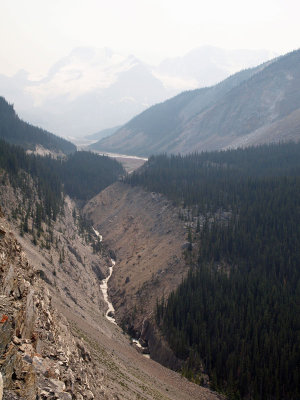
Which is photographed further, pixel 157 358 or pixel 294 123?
pixel 294 123

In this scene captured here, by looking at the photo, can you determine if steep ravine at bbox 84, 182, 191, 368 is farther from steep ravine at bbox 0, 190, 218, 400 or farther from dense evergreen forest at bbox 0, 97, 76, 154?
dense evergreen forest at bbox 0, 97, 76, 154

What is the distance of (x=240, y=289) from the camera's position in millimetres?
65125

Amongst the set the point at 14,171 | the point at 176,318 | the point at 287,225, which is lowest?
the point at 176,318

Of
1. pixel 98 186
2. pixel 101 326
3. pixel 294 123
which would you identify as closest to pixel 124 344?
pixel 101 326

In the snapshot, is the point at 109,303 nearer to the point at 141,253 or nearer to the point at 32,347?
the point at 141,253

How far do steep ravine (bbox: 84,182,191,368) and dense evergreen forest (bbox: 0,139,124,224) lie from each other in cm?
1983

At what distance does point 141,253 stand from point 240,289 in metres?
34.2

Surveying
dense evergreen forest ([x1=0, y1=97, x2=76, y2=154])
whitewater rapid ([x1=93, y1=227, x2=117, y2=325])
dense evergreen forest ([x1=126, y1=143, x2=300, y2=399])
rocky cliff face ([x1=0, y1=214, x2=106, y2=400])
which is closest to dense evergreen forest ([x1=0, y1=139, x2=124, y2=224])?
dense evergreen forest ([x1=0, y1=97, x2=76, y2=154])

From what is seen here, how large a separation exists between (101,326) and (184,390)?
17782 mm

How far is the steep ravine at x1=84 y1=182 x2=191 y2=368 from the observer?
67.4 m

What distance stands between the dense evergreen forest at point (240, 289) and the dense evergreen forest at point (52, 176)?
36.3 meters

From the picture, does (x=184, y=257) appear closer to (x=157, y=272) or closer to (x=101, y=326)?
(x=157, y=272)

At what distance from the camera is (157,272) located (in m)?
79.7

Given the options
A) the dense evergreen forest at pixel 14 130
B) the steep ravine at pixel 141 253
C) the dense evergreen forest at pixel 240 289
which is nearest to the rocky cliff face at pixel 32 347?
the dense evergreen forest at pixel 240 289
